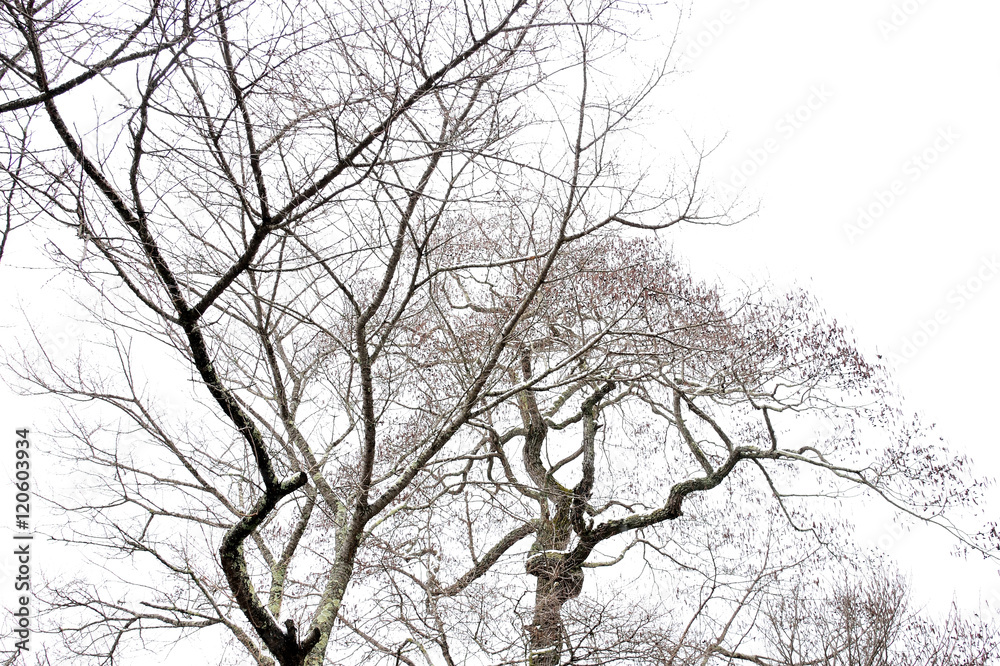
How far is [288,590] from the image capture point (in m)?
6.59

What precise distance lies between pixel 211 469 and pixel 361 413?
1.64 meters

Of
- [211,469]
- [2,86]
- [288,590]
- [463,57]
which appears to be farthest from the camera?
[288,590]

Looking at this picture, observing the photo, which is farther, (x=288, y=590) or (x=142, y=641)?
(x=288, y=590)

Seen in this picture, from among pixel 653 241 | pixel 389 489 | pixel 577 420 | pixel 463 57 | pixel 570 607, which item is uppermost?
pixel 653 241

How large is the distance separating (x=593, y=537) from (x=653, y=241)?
3.11m

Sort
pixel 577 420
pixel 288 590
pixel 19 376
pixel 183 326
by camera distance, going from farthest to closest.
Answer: pixel 577 420, pixel 288 590, pixel 19 376, pixel 183 326

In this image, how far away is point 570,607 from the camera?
251 inches

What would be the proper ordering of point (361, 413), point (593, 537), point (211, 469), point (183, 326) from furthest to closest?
point (593, 537) < point (211, 469) < point (361, 413) < point (183, 326)

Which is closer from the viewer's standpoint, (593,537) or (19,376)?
(19,376)

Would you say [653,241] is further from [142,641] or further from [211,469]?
[142,641]

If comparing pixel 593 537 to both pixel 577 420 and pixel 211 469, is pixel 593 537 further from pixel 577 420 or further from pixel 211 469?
pixel 211 469

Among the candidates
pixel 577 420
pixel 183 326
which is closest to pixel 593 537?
pixel 577 420

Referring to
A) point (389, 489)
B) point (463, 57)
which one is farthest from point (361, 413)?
point (463, 57)

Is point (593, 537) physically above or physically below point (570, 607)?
above
